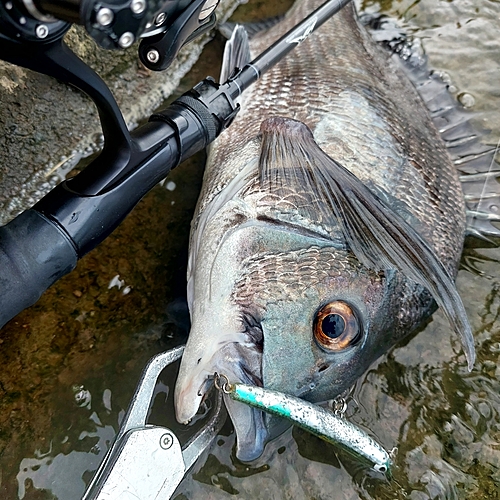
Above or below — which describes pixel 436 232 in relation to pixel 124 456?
below

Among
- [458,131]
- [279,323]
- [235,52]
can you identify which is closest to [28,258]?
[279,323]

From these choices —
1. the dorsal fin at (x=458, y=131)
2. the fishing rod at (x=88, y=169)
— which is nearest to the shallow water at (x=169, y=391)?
the dorsal fin at (x=458, y=131)

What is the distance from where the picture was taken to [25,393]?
7.62ft

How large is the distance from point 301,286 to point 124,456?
891 mm

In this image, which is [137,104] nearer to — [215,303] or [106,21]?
[215,303]

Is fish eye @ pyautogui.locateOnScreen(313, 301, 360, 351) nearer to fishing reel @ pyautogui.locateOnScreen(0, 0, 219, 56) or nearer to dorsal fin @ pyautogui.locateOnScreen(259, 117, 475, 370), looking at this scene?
dorsal fin @ pyautogui.locateOnScreen(259, 117, 475, 370)

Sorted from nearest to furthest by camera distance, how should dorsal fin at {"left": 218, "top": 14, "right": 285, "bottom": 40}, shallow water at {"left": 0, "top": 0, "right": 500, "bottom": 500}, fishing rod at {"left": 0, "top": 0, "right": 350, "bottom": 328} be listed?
1. fishing rod at {"left": 0, "top": 0, "right": 350, "bottom": 328}
2. shallow water at {"left": 0, "top": 0, "right": 500, "bottom": 500}
3. dorsal fin at {"left": 218, "top": 14, "right": 285, "bottom": 40}

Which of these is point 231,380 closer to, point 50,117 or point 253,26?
point 50,117

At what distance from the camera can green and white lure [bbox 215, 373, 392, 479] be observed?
1.92 metres

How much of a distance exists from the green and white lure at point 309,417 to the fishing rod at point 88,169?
0.72 meters

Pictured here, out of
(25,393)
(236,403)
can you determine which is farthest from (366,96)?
(25,393)

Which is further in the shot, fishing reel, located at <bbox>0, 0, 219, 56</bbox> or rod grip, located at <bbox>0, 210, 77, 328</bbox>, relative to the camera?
rod grip, located at <bbox>0, 210, 77, 328</bbox>

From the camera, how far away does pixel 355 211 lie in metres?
2.17

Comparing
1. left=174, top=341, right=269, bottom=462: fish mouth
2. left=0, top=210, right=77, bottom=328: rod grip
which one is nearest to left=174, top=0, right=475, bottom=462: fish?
left=174, top=341, right=269, bottom=462: fish mouth
